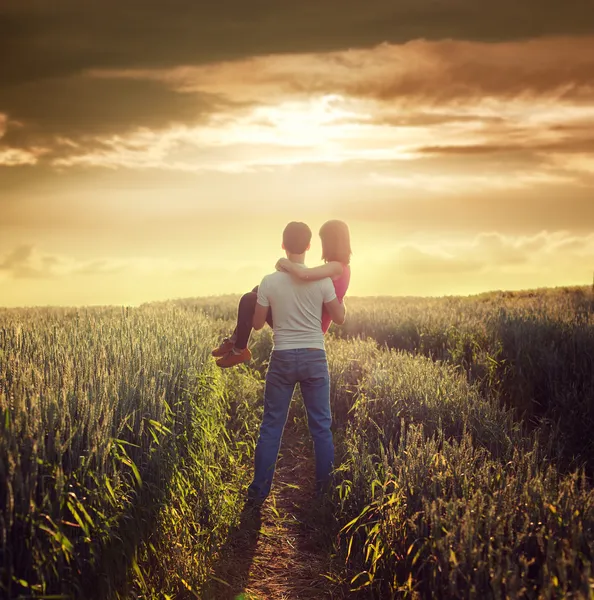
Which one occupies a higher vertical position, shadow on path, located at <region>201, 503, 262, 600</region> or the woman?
the woman

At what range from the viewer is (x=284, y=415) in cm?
480

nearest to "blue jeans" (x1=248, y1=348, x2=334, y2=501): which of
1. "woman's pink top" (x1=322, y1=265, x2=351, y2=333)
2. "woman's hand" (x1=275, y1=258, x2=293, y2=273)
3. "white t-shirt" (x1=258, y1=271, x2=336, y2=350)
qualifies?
"white t-shirt" (x1=258, y1=271, x2=336, y2=350)

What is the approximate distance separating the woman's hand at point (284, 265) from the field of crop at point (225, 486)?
4.40 feet

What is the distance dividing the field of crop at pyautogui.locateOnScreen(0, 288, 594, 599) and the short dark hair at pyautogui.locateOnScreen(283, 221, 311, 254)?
1524 millimetres

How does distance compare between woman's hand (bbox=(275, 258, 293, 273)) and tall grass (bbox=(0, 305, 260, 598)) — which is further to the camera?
woman's hand (bbox=(275, 258, 293, 273))

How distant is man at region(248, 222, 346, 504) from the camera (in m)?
4.62

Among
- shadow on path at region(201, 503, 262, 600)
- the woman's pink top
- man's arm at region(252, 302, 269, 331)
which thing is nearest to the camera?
shadow on path at region(201, 503, 262, 600)

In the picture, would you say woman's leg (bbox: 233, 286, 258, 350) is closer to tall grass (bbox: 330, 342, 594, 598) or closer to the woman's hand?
the woman's hand

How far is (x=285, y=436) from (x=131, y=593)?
3.69 m

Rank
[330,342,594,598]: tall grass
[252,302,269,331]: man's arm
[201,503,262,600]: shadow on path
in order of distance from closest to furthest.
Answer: [330,342,594,598]: tall grass, [201,503,262,600]: shadow on path, [252,302,269,331]: man's arm

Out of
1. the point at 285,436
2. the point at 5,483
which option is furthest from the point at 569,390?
the point at 5,483

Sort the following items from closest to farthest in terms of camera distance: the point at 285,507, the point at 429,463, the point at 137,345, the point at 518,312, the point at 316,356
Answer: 1. the point at 429,463
2. the point at 316,356
3. the point at 285,507
4. the point at 137,345
5. the point at 518,312

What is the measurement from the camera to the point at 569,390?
6.78m

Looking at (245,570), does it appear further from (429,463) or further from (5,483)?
(5,483)
